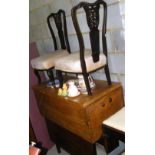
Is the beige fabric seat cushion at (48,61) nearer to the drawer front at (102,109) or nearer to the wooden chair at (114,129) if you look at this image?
the drawer front at (102,109)

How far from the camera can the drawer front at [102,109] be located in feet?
5.59

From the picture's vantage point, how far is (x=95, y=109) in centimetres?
172

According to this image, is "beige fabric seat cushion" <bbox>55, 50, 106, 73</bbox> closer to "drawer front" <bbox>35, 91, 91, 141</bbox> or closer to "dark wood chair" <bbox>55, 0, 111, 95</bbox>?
"dark wood chair" <bbox>55, 0, 111, 95</bbox>

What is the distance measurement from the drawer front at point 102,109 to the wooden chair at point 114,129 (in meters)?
0.14

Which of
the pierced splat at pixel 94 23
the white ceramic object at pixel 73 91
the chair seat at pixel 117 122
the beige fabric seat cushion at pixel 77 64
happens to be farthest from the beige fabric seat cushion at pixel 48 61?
the chair seat at pixel 117 122

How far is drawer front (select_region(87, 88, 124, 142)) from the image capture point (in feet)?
5.59

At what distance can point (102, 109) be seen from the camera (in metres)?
1.78

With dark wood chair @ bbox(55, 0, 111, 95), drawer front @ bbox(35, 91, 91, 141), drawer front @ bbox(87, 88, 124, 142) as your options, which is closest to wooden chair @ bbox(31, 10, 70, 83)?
drawer front @ bbox(35, 91, 91, 141)

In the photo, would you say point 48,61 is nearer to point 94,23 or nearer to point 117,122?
point 94,23

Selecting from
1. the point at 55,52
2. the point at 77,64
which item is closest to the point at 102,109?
the point at 77,64

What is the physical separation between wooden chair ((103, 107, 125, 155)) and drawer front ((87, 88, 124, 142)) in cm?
14
